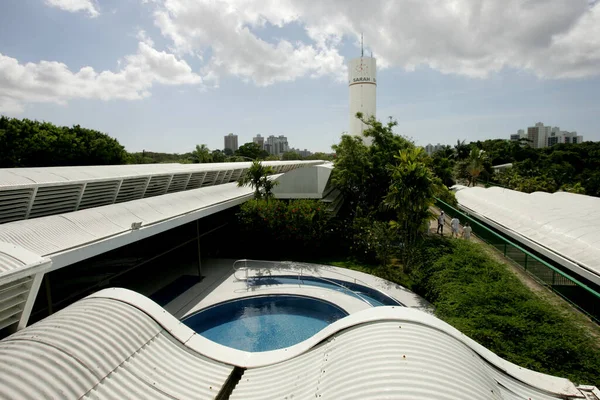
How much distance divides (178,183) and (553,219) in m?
16.8

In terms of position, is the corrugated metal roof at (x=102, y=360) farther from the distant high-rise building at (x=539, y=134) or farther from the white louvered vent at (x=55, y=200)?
the distant high-rise building at (x=539, y=134)

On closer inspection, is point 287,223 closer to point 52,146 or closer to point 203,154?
point 52,146

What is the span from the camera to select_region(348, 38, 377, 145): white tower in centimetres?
4291

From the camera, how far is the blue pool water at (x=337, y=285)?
11.9 meters

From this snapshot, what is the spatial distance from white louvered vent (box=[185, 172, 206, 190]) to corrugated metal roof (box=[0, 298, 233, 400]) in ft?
37.7

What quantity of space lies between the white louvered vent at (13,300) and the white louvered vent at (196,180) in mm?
10856

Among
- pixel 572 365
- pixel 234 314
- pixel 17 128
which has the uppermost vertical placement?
pixel 17 128

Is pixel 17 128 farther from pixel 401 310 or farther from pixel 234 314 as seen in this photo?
pixel 401 310

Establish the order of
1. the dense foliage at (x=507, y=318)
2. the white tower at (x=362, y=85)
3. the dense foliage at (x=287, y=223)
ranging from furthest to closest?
the white tower at (x=362, y=85) < the dense foliage at (x=287, y=223) < the dense foliage at (x=507, y=318)

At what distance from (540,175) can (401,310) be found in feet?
125

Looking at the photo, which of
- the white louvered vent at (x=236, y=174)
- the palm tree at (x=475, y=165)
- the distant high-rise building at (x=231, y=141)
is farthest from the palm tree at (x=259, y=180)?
the distant high-rise building at (x=231, y=141)

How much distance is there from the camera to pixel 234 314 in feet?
37.5

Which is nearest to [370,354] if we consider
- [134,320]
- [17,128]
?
[134,320]

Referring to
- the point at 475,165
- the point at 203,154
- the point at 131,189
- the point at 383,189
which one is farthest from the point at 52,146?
the point at 475,165
